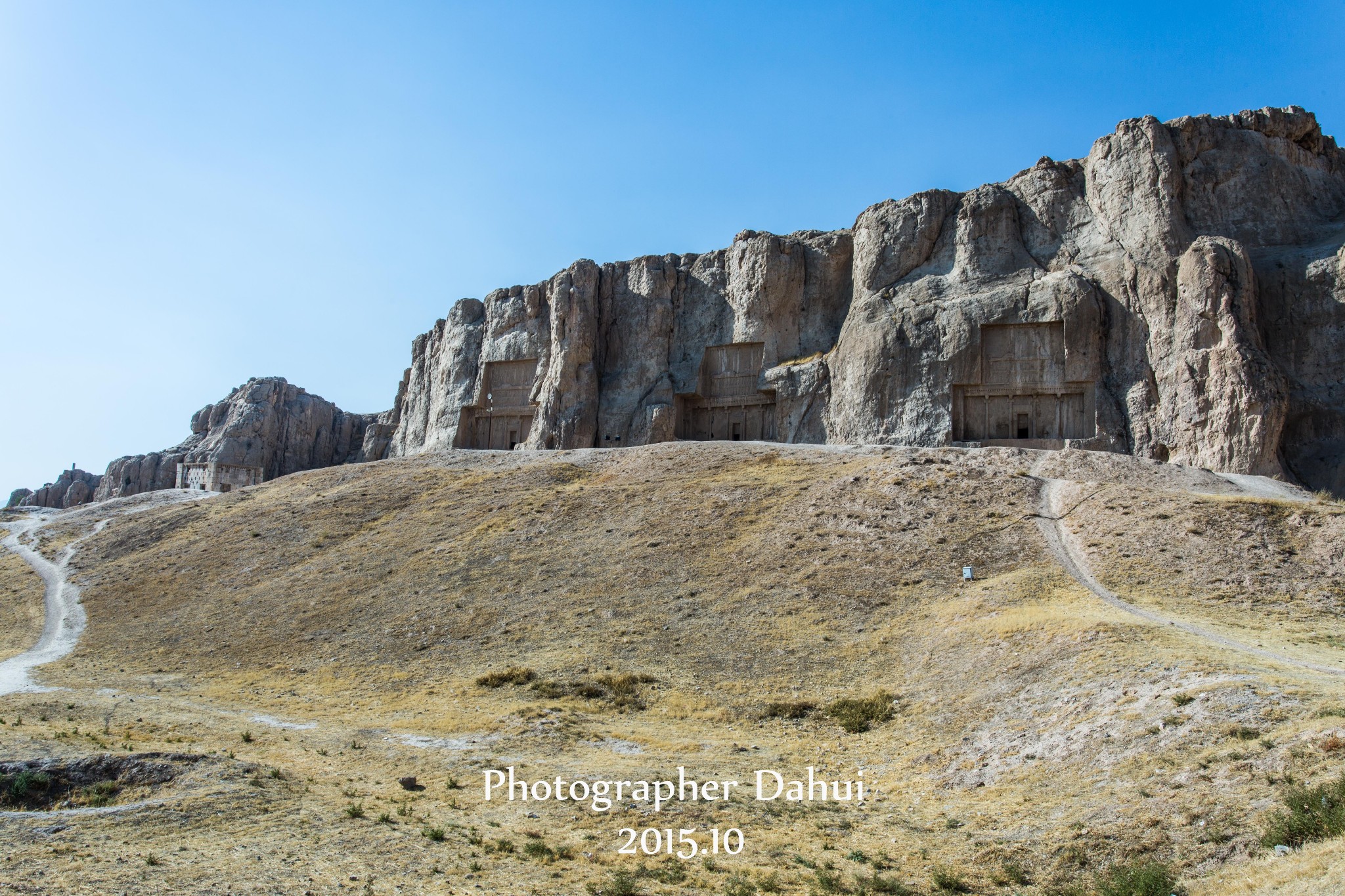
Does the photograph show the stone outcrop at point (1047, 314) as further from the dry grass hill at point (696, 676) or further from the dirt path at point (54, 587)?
the dirt path at point (54, 587)

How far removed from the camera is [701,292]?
60344 mm

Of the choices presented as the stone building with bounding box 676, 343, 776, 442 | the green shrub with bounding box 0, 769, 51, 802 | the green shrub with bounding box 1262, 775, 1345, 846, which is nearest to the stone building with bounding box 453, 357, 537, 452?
the stone building with bounding box 676, 343, 776, 442

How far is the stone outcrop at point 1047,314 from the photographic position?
41469mm

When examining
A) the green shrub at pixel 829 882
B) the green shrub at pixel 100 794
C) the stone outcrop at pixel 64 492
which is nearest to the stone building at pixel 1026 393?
the green shrub at pixel 829 882

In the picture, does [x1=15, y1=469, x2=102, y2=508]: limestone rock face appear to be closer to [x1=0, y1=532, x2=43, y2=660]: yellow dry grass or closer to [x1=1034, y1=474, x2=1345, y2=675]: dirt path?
[x1=0, y1=532, x2=43, y2=660]: yellow dry grass

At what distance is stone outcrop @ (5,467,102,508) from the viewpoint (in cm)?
8169

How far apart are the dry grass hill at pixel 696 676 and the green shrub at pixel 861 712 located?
0.21 meters

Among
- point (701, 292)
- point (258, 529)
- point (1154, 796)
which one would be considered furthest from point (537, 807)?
point (701, 292)

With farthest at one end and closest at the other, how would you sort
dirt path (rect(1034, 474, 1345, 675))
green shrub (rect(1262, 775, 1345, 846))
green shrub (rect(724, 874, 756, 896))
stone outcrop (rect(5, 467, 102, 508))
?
stone outcrop (rect(5, 467, 102, 508))
dirt path (rect(1034, 474, 1345, 675))
green shrub (rect(724, 874, 756, 896))
green shrub (rect(1262, 775, 1345, 846))

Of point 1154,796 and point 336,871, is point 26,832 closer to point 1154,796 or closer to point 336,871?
point 336,871

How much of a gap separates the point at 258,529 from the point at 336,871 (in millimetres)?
32063

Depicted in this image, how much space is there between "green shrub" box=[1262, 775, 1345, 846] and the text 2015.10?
611 centimetres

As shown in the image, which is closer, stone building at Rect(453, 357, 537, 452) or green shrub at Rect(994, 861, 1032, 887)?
green shrub at Rect(994, 861, 1032, 887)

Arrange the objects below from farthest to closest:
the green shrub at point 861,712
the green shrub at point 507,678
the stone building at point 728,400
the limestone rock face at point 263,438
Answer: the limestone rock face at point 263,438
the stone building at point 728,400
the green shrub at point 507,678
the green shrub at point 861,712
